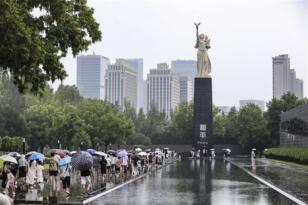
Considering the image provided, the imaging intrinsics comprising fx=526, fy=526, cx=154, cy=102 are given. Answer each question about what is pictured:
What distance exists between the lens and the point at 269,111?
304 ft

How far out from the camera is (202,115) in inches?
3132

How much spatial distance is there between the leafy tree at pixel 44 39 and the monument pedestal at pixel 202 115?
199ft

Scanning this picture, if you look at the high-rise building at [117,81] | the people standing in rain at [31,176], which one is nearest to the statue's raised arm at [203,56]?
the people standing in rain at [31,176]

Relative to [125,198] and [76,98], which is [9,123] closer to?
[76,98]

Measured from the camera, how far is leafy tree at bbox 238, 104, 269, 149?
90.2m

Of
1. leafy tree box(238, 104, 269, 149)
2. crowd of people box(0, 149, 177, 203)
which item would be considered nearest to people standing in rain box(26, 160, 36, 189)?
crowd of people box(0, 149, 177, 203)

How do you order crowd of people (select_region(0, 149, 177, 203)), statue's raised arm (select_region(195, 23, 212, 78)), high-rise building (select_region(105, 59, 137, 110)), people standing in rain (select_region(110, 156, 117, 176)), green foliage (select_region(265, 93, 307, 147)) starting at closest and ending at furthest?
crowd of people (select_region(0, 149, 177, 203)) → people standing in rain (select_region(110, 156, 117, 176)) → statue's raised arm (select_region(195, 23, 212, 78)) → green foliage (select_region(265, 93, 307, 147)) → high-rise building (select_region(105, 59, 137, 110))

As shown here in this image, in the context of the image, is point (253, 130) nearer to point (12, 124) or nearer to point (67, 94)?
point (12, 124)

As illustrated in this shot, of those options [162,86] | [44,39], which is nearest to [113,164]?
[44,39]

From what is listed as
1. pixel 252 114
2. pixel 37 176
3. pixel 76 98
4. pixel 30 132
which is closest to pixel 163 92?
pixel 76 98

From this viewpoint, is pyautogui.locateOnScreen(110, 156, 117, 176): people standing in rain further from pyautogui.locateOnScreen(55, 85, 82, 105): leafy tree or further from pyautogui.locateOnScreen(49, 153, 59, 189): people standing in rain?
pyautogui.locateOnScreen(55, 85, 82, 105): leafy tree

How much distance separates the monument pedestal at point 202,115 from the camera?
78812 millimetres

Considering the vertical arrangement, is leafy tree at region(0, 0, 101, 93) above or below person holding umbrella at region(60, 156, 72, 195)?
above

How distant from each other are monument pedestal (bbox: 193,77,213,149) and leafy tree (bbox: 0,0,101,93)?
60600 mm
